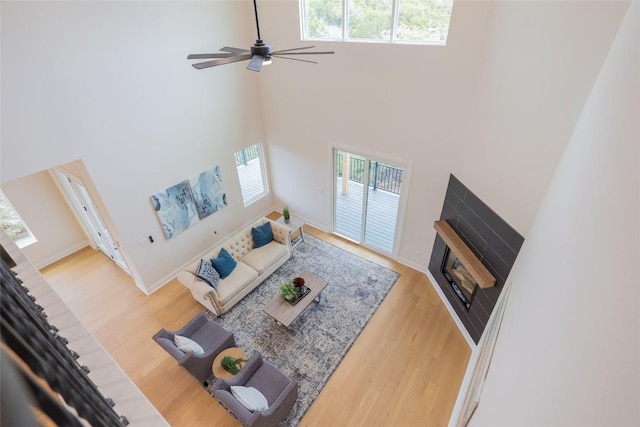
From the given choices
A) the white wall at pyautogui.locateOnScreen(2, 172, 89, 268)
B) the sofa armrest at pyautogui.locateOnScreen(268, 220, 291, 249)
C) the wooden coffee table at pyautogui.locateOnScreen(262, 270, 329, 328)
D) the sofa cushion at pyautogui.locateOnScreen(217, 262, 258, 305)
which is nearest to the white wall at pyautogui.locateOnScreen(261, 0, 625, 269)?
the sofa armrest at pyautogui.locateOnScreen(268, 220, 291, 249)

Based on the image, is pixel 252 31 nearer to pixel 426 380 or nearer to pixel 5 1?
pixel 5 1

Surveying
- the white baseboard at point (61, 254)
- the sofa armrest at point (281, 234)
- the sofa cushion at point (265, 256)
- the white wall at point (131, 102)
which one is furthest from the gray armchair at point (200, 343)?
the white baseboard at point (61, 254)

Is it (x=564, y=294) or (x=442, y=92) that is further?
(x=442, y=92)

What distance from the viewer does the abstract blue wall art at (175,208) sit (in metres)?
5.54

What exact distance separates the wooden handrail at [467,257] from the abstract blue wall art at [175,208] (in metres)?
4.48

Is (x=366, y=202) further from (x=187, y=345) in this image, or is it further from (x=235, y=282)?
(x=187, y=345)

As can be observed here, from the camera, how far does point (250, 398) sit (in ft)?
12.0

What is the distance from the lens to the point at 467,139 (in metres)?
4.42

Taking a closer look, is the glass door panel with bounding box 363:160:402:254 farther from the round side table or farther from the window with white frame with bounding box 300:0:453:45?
the round side table

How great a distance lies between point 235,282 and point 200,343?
4.17 feet

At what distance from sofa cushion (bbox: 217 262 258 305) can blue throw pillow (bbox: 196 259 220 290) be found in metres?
0.14

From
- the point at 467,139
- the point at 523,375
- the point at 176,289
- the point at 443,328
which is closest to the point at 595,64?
the point at 467,139

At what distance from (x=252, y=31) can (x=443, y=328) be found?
6.30 m

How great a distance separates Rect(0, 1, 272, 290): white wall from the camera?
375cm
